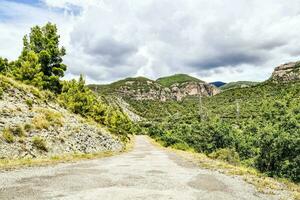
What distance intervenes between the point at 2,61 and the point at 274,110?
42413 mm

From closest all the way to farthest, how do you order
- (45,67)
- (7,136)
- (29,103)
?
(7,136) → (29,103) → (45,67)

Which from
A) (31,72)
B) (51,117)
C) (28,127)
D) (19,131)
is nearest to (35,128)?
(28,127)

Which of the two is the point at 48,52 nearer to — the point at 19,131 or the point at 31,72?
the point at 31,72

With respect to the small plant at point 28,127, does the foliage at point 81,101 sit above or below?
above

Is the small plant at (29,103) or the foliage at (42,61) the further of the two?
the foliage at (42,61)

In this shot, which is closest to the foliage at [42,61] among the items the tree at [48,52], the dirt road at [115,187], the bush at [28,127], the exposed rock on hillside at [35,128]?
the tree at [48,52]

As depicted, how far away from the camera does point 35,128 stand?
26.1 m

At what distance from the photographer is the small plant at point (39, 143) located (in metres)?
24.0

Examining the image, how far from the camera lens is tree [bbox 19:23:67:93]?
50.2 meters

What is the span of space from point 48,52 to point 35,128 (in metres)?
27.0

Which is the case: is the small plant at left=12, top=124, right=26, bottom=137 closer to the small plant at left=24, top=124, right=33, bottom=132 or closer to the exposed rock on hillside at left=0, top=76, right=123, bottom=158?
the exposed rock on hillside at left=0, top=76, right=123, bottom=158

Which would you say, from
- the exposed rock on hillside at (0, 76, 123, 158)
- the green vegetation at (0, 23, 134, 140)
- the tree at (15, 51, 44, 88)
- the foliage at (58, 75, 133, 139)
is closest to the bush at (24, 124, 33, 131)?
the exposed rock on hillside at (0, 76, 123, 158)

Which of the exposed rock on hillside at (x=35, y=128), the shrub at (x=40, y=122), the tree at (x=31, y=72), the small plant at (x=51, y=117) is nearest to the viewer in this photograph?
the exposed rock on hillside at (x=35, y=128)

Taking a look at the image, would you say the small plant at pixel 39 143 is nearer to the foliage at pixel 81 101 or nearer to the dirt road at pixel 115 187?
the dirt road at pixel 115 187
